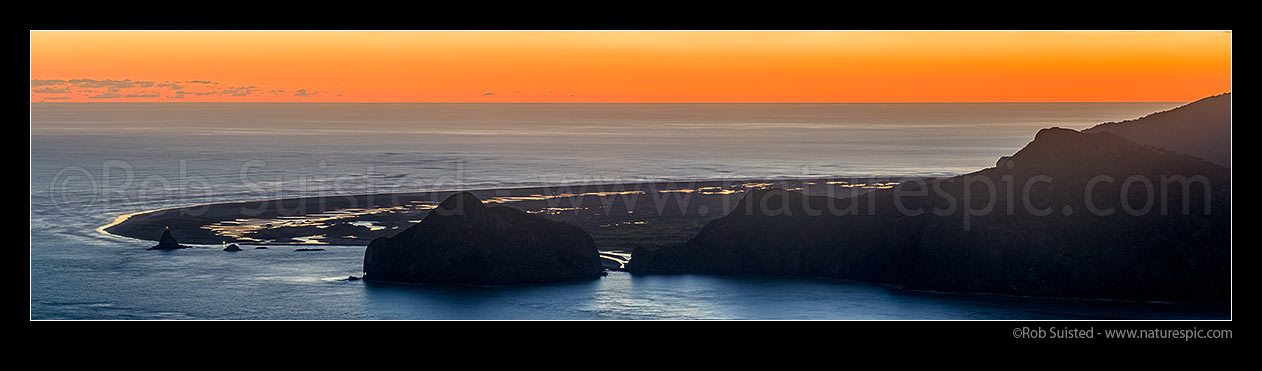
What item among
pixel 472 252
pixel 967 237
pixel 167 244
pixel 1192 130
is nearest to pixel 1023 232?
pixel 967 237

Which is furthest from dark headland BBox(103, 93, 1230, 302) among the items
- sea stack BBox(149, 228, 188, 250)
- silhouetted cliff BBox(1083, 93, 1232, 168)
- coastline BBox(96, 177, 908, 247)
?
silhouetted cliff BBox(1083, 93, 1232, 168)

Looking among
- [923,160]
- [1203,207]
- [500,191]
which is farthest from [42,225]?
[923,160]

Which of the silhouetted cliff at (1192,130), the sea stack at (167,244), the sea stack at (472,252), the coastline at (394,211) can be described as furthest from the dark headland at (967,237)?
the silhouetted cliff at (1192,130)

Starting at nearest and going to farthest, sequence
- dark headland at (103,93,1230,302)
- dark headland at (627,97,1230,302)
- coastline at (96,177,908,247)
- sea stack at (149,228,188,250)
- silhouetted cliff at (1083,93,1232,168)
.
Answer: dark headland at (627,97,1230,302) < dark headland at (103,93,1230,302) < sea stack at (149,228,188,250) < coastline at (96,177,908,247) < silhouetted cliff at (1083,93,1232,168)

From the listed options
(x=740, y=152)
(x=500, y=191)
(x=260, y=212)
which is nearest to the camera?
(x=260, y=212)

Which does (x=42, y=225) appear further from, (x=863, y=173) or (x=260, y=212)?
(x=863, y=173)

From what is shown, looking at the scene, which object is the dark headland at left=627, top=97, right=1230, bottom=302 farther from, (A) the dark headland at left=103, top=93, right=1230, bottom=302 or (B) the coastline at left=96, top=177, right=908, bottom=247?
(B) the coastline at left=96, top=177, right=908, bottom=247

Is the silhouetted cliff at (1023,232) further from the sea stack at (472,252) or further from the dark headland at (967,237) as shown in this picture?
the sea stack at (472,252)
